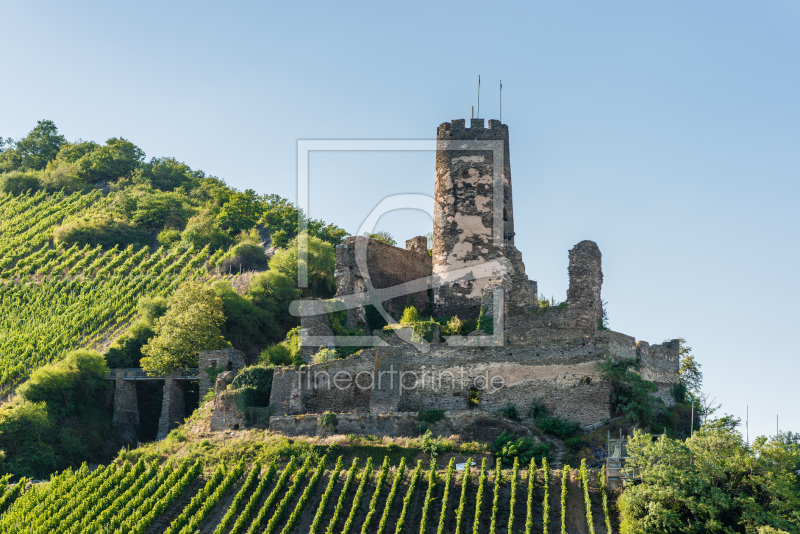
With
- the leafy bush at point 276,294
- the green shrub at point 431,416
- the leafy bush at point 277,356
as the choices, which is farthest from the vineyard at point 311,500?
the leafy bush at point 276,294

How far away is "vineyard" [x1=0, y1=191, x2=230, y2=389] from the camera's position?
140 ft

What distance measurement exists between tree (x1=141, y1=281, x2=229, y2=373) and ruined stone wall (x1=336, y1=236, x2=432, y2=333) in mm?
4359

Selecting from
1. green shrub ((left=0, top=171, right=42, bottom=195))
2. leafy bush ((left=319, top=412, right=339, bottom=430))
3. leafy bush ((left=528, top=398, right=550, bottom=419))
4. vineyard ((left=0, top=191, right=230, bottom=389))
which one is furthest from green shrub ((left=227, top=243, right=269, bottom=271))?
green shrub ((left=0, top=171, right=42, bottom=195))

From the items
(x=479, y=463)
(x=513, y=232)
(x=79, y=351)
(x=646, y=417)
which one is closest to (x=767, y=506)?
(x=646, y=417)

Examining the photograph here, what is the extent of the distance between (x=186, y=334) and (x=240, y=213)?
18175 millimetres

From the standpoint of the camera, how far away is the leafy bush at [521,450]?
28.6m

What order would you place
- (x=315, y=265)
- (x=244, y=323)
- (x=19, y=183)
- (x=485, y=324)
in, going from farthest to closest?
(x=19, y=183)
(x=315, y=265)
(x=244, y=323)
(x=485, y=324)

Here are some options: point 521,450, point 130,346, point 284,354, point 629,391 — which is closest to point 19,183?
point 130,346

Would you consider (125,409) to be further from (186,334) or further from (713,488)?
(713,488)

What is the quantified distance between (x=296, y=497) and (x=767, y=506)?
11551mm

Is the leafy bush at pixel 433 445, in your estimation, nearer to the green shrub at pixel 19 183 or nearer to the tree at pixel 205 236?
the tree at pixel 205 236

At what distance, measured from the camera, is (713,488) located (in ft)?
81.2

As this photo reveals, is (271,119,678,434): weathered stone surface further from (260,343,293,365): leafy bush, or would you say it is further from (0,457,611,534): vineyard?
(0,457,611,534): vineyard

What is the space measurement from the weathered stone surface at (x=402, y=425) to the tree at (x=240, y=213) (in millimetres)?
23777
